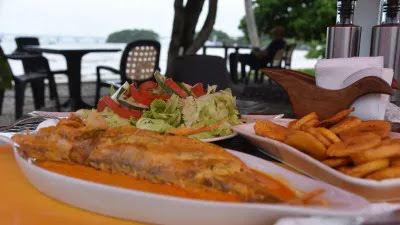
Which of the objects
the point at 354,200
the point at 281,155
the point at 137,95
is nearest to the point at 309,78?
the point at 281,155

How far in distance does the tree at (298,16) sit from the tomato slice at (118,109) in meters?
15.1

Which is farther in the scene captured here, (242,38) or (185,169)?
(242,38)

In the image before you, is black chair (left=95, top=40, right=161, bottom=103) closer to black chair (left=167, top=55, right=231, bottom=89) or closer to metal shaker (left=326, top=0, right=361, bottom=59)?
black chair (left=167, top=55, right=231, bottom=89)

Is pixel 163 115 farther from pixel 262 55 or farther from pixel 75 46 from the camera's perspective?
pixel 262 55

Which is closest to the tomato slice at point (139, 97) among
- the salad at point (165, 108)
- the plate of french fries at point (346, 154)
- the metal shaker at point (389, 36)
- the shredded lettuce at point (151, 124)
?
the salad at point (165, 108)

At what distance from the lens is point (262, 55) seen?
1069 cm

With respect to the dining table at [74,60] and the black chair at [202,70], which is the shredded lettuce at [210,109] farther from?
the dining table at [74,60]

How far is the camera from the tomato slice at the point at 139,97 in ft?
4.92

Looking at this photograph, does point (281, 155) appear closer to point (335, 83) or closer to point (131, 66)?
point (335, 83)

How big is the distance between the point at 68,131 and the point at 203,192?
32cm

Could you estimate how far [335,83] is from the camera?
4.32 ft

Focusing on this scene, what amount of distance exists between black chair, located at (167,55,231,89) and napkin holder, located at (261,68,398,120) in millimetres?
1704

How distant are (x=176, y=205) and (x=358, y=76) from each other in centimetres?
88

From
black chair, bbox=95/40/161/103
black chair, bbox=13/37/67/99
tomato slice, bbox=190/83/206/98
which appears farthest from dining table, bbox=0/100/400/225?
black chair, bbox=13/37/67/99
